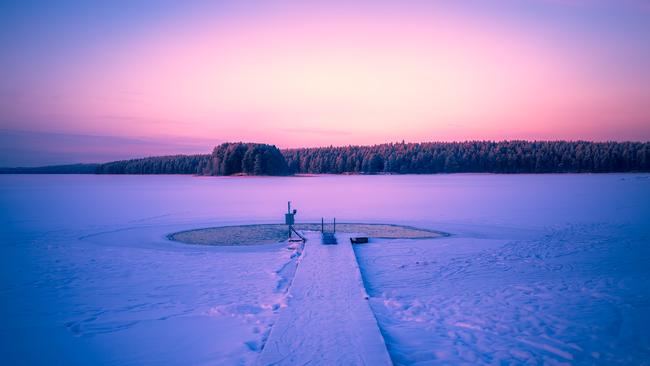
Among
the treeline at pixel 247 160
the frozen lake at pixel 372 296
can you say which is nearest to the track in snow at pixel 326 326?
the frozen lake at pixel 372 296

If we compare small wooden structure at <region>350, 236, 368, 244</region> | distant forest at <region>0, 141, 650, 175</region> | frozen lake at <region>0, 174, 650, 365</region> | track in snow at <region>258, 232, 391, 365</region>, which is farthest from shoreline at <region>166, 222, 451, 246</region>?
distant forest at <region>0, 141, 650, 175</region>

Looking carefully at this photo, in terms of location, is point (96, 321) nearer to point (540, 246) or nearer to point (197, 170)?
point (540, 246)

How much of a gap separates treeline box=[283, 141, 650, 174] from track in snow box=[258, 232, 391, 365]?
89909 mm

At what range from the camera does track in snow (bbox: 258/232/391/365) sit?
3.97 meters

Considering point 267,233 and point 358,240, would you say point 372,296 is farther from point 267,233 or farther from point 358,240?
point 267,233

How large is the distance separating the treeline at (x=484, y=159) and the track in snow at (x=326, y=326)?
89909mm

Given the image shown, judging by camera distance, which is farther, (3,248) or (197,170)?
(197,170)

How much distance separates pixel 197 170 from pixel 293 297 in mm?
102030

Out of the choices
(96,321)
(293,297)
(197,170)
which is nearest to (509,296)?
(293,297)

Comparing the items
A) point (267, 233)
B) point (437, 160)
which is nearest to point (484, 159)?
point (437, 160)

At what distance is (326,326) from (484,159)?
95.2 m

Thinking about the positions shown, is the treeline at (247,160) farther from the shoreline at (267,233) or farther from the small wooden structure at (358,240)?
the small wooden structure at (358,240)

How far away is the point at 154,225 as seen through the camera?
14.3 meters

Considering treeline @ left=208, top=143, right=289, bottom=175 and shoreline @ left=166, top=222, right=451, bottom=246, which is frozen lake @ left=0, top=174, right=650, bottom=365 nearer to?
shoreline @ left=166, top=222, right=451, bottom=246
